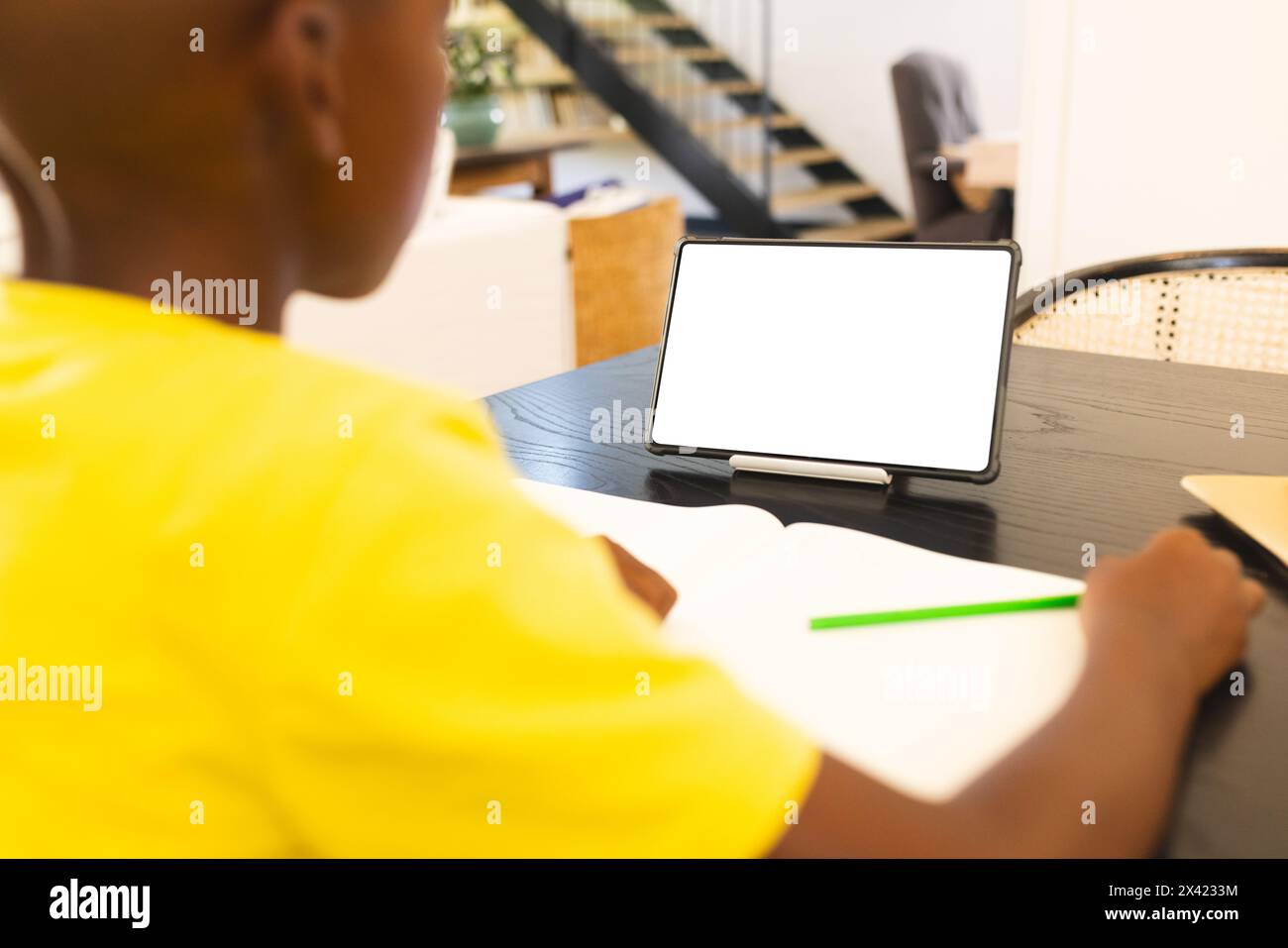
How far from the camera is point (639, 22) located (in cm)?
651

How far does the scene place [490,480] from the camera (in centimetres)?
37

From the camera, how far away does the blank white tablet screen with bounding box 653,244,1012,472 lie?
0.87 m

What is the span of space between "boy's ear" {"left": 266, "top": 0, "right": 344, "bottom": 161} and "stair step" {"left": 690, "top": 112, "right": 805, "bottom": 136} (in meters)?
6.19

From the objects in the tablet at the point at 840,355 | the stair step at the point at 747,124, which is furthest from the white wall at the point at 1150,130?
the stair step at the point at 747,124

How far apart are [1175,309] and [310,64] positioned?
4.46 ft

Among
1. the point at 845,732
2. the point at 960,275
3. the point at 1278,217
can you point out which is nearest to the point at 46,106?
the point at 845,732

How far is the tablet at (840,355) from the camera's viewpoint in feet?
2.86

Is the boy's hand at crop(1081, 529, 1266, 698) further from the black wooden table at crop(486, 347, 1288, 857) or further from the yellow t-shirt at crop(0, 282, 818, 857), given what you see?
the yellow t-shirt at crop(0, 282, 818, 857)

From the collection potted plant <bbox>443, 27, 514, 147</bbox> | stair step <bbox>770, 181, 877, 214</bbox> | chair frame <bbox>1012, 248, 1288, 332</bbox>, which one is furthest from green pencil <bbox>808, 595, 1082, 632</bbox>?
stair step <bbox>770, 181, 877, 214</bbox>

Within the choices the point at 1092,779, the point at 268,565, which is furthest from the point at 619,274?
the point at 268,565

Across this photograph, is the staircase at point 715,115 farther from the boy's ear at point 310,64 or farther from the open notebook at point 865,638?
the boy's ear at point 310,64

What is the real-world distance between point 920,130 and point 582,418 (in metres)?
3.67

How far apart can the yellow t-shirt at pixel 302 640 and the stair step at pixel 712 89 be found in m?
6.43

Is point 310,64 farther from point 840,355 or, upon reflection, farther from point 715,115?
point 715,115
